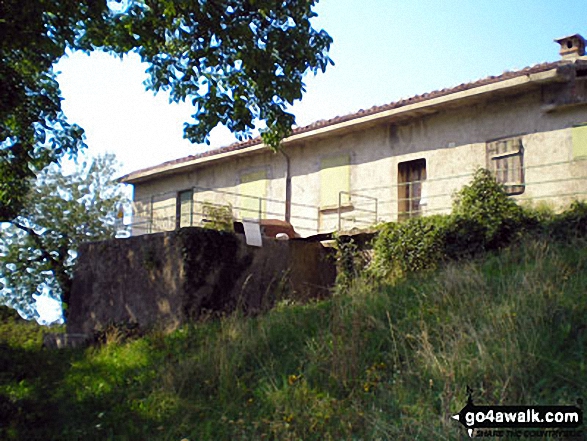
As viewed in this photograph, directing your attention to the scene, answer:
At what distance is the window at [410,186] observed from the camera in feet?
53.0

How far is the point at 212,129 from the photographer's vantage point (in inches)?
420

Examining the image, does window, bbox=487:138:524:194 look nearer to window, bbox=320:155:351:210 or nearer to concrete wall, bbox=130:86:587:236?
concrete wall, bbox=130:86:587:236

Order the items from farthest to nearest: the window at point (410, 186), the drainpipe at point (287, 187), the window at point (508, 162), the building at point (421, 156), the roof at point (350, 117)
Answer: the drainpipe at point (287, 187) → the window at point (410, 186) → the window at point (508, 162) → the roof at point (350, 117) → the building at point (421, 156)

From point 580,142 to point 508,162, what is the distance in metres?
1.58

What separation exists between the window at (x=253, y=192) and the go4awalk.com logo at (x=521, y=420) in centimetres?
1437

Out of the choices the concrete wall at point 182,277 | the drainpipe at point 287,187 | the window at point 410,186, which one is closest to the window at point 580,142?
the window at point 410,186

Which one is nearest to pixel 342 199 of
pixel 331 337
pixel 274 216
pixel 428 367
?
pixel 274 216

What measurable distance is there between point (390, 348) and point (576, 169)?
26.3 ft

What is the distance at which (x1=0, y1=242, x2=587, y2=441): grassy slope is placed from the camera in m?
5.83

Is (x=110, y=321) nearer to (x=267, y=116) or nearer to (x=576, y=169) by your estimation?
(x=267, y=116)

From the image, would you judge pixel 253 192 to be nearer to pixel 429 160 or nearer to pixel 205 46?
pixel 429 160

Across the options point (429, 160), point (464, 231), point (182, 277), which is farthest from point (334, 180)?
point (182, 277)

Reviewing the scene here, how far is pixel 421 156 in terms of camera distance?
16.0m

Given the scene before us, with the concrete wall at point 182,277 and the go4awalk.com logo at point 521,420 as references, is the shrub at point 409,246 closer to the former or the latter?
the concrete wall at point 182,277
